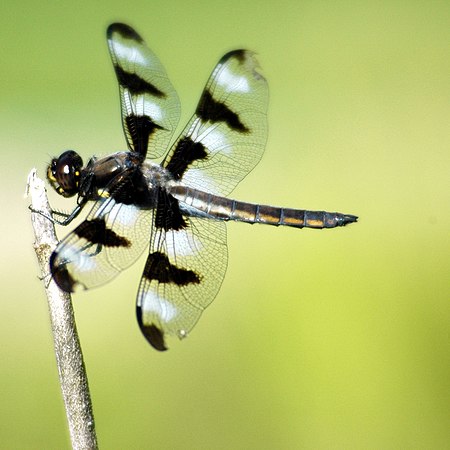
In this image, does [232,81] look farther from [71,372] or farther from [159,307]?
[71,372]

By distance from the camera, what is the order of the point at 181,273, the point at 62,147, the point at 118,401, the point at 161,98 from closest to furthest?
the point at 181,273 < the point at 161,98 < the point at 118,401 < the point at 62,147

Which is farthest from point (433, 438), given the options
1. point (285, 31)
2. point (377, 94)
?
point (285, 31)

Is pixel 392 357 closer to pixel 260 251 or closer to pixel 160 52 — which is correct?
pixel 260 251

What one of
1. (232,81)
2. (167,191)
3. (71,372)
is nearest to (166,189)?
(167,191)

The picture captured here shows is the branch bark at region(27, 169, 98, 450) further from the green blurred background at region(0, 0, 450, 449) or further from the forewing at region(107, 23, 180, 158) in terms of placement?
the green blurred background at region(0, 0, 450, 449)

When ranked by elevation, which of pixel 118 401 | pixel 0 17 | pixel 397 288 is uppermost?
pixel 0 17

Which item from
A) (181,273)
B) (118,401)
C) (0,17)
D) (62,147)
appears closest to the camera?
(181,273)

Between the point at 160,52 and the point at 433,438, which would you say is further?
the point at 160,52
